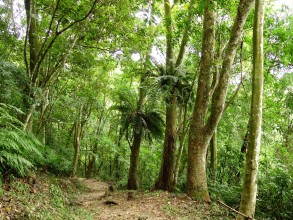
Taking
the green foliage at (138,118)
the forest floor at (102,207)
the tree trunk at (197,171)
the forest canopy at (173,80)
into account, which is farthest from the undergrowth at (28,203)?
the green foliage at (138,118)

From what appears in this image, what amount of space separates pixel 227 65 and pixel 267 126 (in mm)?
5582

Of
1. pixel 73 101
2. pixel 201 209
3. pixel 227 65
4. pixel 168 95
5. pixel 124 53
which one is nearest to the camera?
pixel 201 209

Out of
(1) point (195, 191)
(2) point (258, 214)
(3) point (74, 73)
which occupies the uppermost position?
(3) point (74, 73)

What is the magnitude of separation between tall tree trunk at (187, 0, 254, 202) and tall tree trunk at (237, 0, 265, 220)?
1.47 m

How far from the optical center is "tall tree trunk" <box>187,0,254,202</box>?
20.1 feet

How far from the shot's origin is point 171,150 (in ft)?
28.4

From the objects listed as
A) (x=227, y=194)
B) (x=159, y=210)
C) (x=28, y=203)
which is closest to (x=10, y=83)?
(x=28, y=203)

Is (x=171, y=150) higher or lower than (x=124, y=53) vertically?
lower

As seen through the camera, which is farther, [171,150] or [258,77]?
[171,150]

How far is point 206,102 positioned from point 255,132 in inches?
109

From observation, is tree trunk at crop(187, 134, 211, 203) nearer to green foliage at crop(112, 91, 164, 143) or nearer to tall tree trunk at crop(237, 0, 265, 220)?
tall tree trunk at crop(237, 0, 265, 220)

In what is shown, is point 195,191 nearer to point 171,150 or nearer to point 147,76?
point 171,150

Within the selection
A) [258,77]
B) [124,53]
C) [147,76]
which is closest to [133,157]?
[147,76]

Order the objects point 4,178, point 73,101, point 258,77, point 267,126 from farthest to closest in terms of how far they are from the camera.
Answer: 1. point 73,101
2. point 267,126
3. point 4,178
4. point 258,77
